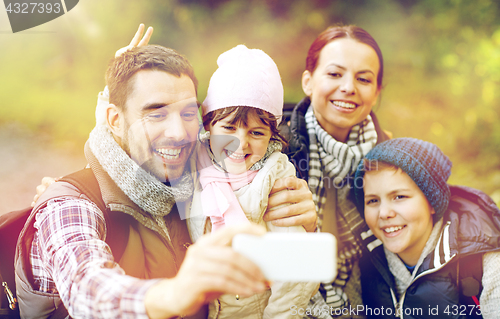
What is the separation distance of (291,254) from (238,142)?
48 centimetres

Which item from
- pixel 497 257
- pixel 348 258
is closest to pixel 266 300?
pixel 348 258

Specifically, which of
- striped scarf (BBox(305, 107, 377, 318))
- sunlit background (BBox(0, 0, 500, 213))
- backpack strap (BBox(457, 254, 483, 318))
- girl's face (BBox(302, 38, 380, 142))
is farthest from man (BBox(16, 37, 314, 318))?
backpack strap (BBox(457, 254, 483, 318))

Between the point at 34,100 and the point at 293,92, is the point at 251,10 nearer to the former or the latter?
the point at 293,92

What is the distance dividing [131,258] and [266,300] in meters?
0.39

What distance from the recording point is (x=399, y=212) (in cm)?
111

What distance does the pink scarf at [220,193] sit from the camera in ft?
2.71

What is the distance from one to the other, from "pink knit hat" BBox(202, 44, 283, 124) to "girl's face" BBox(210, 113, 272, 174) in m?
0.05

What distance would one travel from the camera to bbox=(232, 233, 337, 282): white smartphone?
448 millimetres

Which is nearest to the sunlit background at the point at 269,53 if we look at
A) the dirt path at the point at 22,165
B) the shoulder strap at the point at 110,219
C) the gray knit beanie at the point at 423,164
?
the dirt path at the point at 22,165

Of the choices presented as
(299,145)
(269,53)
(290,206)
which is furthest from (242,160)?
(269,53)

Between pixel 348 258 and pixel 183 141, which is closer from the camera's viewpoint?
pixel 183 141

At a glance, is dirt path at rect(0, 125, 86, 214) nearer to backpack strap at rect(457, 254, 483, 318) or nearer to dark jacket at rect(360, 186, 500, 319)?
dark jacket at rect(360, 186, 500, 319)

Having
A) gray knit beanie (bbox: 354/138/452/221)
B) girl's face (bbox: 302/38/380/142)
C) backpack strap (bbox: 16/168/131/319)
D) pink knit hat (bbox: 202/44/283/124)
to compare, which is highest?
girl's face (bbox: 302/38/380/142)

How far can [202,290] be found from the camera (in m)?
0.45
